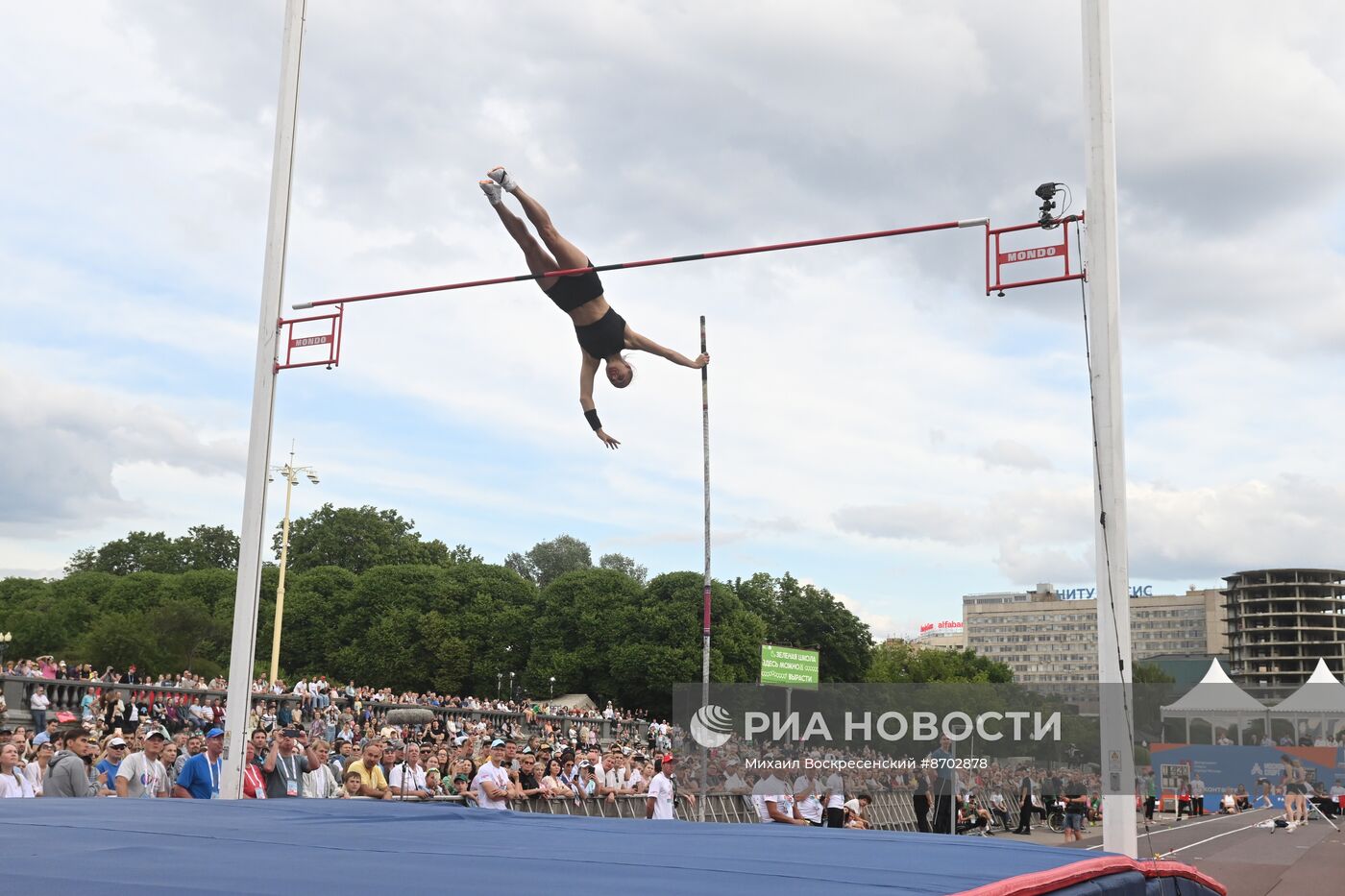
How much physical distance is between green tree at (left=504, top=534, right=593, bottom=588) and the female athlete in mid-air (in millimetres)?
67088

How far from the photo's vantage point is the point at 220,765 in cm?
982

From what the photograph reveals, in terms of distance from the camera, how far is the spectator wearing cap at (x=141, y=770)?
8578mm

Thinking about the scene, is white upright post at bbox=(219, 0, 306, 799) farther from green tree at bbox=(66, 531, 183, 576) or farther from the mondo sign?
green tree at bbox=(66, 531, 183, 576)

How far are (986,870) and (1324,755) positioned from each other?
1341 inches

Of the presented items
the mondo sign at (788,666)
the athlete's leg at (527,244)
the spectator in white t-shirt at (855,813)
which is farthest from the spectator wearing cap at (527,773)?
the mondo sign at (788,666)

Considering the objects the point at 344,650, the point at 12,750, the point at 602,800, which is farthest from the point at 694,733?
the point at 344,650

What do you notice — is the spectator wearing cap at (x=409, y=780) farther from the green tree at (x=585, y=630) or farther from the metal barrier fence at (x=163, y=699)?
the green tree at (x=585, y=630)

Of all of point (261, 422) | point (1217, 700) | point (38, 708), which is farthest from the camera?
point (1217, 700)

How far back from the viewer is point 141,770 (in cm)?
885

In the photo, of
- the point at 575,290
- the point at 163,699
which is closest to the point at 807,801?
the point at 575,290

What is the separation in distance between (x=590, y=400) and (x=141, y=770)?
17.6 feet

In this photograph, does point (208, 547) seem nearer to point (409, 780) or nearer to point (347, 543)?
point (347, 543)

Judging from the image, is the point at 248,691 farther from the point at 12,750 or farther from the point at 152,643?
the point at 152,643

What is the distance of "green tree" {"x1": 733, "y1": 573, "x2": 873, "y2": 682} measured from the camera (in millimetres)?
55750
